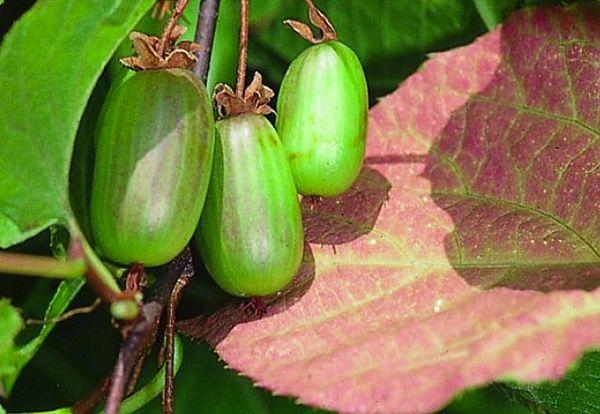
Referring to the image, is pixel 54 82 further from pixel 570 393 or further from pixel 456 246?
pixel 570 393

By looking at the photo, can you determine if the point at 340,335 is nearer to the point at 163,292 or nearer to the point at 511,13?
the point at 163,292

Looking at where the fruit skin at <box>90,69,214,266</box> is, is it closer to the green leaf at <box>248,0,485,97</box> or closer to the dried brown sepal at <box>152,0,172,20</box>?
the dried brown sepal at <box>152,0,172,20</box>

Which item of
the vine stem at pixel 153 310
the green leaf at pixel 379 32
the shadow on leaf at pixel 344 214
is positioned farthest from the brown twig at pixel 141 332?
the green leaf at pixel 379 32

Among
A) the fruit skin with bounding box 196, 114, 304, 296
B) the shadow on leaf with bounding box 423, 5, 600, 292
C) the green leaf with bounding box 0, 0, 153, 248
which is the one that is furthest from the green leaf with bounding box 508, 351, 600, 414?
the green leaf with bounding box 0, 0, 153, 248

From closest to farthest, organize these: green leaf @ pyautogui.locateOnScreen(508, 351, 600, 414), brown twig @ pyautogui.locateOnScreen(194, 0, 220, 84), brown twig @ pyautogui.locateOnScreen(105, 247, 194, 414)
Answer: brown twig @ pyautogui.locateOnScreen(105, 247, 194, 414) → brown twig @ pyautogui.locateOnScreen(194, 0, 220, 84) → green leaf @ pyautogui.locateOnScreen(508, 351, 600, 414)

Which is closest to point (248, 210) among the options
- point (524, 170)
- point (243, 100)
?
point (243, 100)

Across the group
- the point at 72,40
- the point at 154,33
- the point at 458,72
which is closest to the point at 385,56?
the point at 458,72
